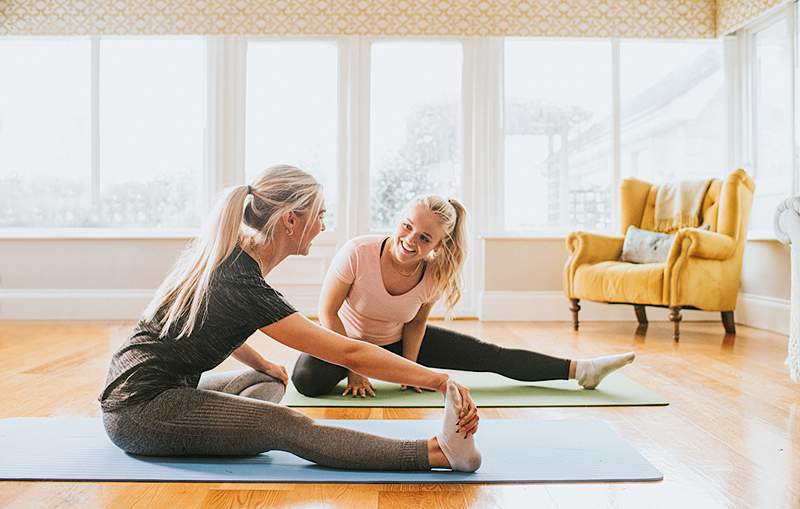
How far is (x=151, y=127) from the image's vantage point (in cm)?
561

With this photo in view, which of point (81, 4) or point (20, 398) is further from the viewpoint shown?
point (81, 4)

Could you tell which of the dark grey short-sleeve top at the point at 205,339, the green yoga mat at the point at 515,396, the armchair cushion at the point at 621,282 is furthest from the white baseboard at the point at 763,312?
the dark grey short-sleeve top at the point at 205,339

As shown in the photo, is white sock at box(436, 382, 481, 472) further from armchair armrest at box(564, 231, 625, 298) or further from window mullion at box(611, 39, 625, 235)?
window mullion at box(611, 39, 625, 235)

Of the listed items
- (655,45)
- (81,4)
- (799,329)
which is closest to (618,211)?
(655,45)

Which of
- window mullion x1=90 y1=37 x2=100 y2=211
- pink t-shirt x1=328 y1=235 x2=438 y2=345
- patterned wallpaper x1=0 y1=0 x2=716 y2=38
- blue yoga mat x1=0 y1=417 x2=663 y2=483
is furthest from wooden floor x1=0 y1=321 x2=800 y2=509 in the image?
patterned wallpaper x1=0 y1=0 x2=716 y2=38

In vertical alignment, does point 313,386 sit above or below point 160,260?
below

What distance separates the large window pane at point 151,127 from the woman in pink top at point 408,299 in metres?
3.26

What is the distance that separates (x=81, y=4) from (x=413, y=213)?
4.00 m

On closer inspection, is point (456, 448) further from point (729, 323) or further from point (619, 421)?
point (729, 323)

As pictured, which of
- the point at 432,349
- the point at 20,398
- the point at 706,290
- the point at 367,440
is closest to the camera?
the point at 367,440

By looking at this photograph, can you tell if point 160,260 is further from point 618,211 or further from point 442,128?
point 618,211

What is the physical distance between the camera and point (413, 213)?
2406 mm

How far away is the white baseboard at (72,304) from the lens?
17.7 ft

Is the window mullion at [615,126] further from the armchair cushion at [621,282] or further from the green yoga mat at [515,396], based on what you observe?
the green yoga mat at [515,396]
